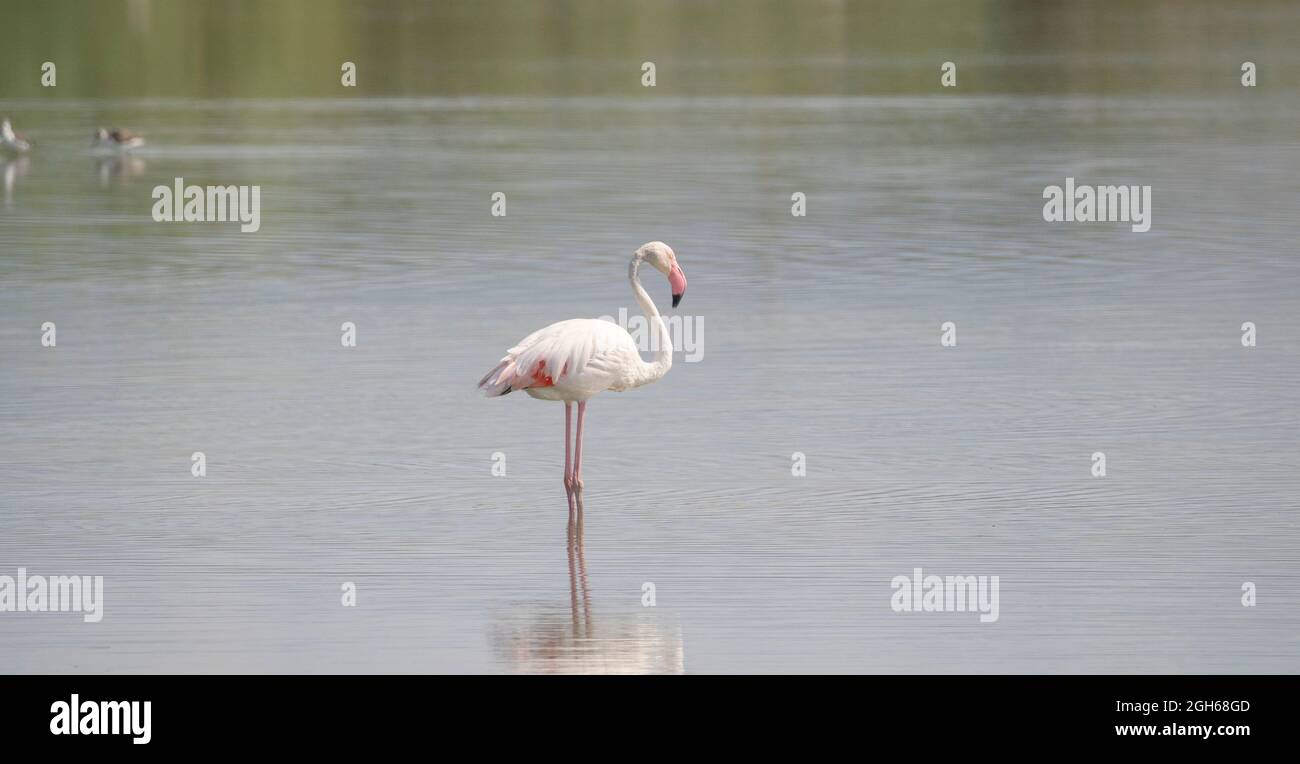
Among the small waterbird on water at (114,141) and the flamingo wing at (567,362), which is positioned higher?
the small waterbird on water at (114,141)

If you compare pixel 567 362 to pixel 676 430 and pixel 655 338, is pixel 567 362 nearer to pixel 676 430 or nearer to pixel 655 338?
Answer: pixel 655 338

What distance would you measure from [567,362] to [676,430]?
6.04ft

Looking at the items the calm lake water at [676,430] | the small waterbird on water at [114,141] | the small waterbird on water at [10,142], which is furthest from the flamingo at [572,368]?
the small waterbird on water at [10,142]

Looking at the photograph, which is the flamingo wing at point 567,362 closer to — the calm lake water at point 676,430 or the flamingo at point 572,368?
the flamingo at point 572,368

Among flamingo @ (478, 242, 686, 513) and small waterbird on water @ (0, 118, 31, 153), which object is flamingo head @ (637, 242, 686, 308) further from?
small waterbird on water @ (0, 118, 31, 153)

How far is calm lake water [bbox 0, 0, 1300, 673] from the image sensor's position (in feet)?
29.5

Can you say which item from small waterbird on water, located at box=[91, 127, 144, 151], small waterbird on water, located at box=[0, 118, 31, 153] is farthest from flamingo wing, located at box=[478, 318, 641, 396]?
small waterbird on water, located at box=[0, 118, 31, 153]

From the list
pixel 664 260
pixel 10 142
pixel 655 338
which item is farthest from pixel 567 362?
pixel 10 142

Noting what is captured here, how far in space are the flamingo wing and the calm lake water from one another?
0.58 meters

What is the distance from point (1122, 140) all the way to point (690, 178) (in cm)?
649

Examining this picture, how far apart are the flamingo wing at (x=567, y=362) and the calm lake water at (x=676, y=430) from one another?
579 mm

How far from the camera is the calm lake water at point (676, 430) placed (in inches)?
354

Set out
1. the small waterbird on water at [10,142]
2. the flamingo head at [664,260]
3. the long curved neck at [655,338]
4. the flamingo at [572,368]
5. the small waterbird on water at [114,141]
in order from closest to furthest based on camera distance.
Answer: the flamingo at [572,368]
the long curved neck at [655,338]
the flamingo head at [664,260]
the small waterbird on water at [114,141]
the small waterbird on water at [10,142]

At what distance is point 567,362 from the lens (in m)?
11.1
